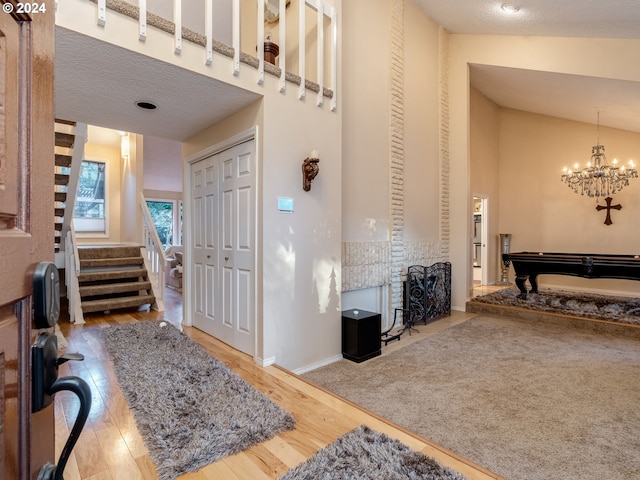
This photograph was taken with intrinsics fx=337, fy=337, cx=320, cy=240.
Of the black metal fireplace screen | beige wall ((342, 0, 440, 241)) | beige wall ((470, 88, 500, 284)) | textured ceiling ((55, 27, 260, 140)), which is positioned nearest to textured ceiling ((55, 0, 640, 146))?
textured ceiling ((55, 27, 260, 140))

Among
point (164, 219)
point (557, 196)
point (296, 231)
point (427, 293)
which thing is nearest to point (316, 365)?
point (296, 231)

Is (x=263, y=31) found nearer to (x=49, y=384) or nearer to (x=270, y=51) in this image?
(x=270, y=51)

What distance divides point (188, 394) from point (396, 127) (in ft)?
13.2

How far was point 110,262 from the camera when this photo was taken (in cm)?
513

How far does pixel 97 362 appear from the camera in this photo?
2916 millimetres

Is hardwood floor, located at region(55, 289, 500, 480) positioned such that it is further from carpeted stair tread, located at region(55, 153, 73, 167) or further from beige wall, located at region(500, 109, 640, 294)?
beige wall, located at region(500, 109, 640, 294)

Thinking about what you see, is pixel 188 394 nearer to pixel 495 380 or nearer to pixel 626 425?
pixel 495 380

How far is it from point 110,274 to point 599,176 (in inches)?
311

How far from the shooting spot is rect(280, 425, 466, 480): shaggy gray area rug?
5.09 feet

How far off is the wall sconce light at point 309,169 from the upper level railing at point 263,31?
0.60 metres

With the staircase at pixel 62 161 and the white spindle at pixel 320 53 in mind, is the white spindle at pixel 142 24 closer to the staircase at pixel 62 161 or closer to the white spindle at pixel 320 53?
the white spindle at pixel 320 53

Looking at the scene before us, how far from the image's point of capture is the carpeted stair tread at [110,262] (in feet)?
16.2

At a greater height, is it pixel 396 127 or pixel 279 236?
pixel 396 127

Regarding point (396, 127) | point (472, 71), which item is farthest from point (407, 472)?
point (472, 71)
